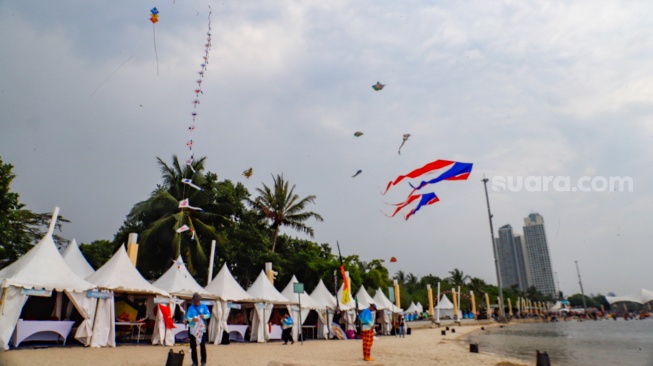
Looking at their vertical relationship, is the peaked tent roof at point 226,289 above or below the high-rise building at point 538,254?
below

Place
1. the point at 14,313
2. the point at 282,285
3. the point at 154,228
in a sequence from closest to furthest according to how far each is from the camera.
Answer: the point at 14,313 < the point at 154,228 < the point at 282,285

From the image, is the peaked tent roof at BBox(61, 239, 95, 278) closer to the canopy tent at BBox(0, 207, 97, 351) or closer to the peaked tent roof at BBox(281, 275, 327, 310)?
the canopy tent at BBox(0, 207, 97, 351)

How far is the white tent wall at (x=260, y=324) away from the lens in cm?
1800

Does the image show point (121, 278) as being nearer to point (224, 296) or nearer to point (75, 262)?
point (75, 262)

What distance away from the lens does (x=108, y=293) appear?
41.9 ft

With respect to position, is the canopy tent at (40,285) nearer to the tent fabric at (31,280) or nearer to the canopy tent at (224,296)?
the tent fabric at (31,280)

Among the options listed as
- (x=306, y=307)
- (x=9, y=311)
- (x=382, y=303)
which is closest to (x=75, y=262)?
(x=9, y=311)

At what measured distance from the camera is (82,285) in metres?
11.9

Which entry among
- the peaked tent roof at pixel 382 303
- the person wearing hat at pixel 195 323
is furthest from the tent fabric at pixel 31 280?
the peaked tent roof at pixel 382 303

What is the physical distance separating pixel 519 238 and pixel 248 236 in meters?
114

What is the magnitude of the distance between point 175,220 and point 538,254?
340 feet

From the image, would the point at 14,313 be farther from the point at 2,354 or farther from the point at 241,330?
the point at 241,330

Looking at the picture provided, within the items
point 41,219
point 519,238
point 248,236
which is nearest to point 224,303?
point 248,236

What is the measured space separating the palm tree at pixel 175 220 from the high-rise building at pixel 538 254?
71677 mm
